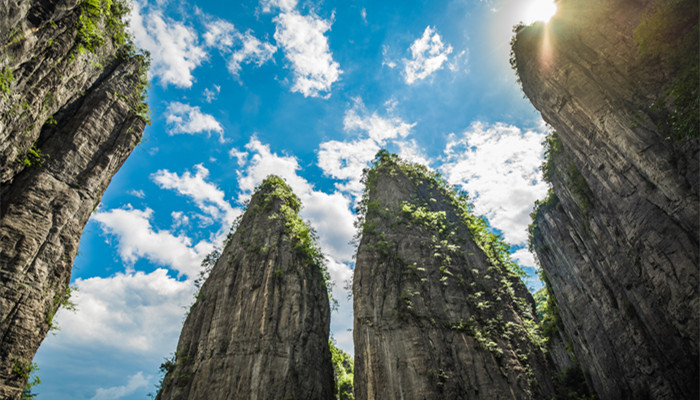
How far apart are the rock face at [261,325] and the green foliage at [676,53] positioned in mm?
22353

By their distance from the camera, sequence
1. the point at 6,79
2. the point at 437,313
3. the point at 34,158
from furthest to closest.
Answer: the point at 437,313
the point at 34,158
the point at 6,79

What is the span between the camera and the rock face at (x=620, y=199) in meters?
12.6

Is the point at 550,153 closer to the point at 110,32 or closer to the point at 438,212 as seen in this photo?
the point at 438,212

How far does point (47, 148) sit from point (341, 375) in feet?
87.1

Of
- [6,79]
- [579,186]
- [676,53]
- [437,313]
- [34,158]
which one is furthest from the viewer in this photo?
[579,186]

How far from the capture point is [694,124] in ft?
38.3

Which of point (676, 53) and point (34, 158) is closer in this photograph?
point (34, 158)

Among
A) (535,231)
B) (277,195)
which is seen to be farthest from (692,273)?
(277,195)

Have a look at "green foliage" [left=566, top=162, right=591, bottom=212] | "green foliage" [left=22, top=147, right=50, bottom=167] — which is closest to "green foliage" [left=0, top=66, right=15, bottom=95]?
"green foliage" [left=22, top=147, right=50, bottom=167]

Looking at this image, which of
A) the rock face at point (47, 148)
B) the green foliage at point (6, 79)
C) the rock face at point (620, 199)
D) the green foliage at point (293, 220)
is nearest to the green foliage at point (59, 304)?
the rock face at point (47, 148)

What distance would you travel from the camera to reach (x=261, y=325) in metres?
21.5

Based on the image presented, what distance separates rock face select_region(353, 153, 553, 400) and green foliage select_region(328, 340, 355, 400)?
258 inches

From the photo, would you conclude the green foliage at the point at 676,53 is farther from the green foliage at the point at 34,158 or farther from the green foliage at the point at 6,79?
the green foliage at the point at 34,158

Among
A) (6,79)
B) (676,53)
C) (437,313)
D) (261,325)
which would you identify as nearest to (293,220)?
(261,325)
